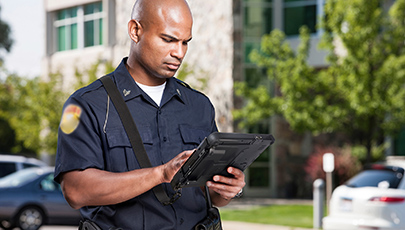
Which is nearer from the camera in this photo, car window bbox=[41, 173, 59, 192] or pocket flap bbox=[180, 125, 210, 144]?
pocket flap bbox=[180, 125, 210, 144]

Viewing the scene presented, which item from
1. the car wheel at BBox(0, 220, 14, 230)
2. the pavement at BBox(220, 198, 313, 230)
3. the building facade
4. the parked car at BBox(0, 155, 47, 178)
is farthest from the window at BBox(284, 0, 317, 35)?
the car wheel at BBox(0, 220, 14, 230)

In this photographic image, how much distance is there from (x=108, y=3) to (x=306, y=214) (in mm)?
15286

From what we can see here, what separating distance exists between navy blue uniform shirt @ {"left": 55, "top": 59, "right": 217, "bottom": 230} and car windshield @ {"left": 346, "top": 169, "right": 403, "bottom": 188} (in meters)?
8.15

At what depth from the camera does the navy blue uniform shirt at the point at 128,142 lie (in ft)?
8.16

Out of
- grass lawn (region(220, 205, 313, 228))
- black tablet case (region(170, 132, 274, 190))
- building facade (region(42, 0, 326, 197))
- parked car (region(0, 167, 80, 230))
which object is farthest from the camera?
building facade (region(42, 0, 326, 197))

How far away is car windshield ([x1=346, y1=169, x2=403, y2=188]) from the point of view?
10.4 meters

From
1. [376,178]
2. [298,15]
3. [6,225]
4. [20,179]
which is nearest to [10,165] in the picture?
[20,179]

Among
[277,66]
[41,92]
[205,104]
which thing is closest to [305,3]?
[277,66]

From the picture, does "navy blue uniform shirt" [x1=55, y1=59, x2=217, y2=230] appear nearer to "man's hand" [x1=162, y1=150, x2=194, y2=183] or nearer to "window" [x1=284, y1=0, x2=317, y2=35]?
"man's hand" [x1=162, y1=150, x2=194, y2=183]

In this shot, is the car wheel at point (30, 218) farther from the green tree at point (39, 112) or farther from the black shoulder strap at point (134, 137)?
the black shoulder strap at point (134, 137)

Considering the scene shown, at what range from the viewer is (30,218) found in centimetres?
1404

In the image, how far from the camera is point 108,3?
28.9 metres

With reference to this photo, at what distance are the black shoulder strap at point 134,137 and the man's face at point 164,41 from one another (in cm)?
19

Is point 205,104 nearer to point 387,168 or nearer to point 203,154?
point 203,154
